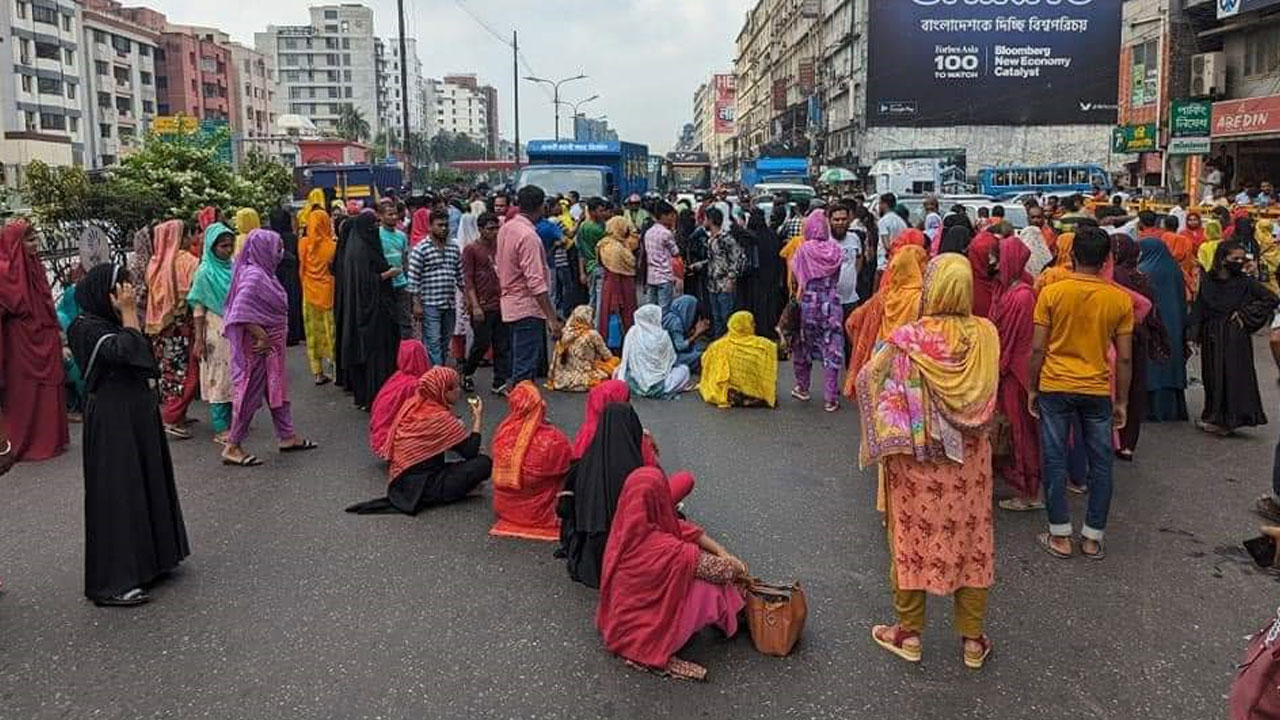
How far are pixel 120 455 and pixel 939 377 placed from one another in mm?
3572

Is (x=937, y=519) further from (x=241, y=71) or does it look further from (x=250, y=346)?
(x=241, y=71)

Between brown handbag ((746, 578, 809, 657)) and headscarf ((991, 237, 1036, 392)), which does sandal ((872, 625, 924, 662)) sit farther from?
headscarf ((991, 237, 1036, 392))

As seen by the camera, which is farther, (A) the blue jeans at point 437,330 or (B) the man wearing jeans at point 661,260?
(B) the man wearing jeans at point 661,260

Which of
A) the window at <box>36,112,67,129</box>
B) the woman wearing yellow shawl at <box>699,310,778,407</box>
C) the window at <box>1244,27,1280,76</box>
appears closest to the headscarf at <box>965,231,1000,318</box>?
the woman wearing yellow shawl at <box>699,310,778,407</box>

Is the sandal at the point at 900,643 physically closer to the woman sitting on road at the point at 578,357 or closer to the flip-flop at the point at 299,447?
the flip-flop at the point at 299,447

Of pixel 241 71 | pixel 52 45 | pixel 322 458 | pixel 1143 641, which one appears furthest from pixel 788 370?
pixel 241 71

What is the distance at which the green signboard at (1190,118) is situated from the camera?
28.0 metres

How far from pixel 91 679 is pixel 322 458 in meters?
3.30

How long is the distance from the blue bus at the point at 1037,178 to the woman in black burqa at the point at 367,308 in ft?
95.9

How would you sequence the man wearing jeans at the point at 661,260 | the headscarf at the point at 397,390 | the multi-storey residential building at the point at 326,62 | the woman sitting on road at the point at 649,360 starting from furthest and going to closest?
the multi-storey residential building at the point at 326,62
the man wearing jeans at the point at 661,260
the woman sitting on road at the point at 649,360
the headscarf at the point at 397,390

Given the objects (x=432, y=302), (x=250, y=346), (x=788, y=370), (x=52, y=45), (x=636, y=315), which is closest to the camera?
(x=250, y=346)

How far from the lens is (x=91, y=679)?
3.99 m

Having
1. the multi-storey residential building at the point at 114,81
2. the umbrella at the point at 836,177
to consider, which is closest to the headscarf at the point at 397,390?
the umbrella at the point at 836,177

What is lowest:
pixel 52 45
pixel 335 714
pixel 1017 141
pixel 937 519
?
pixel 335 714
